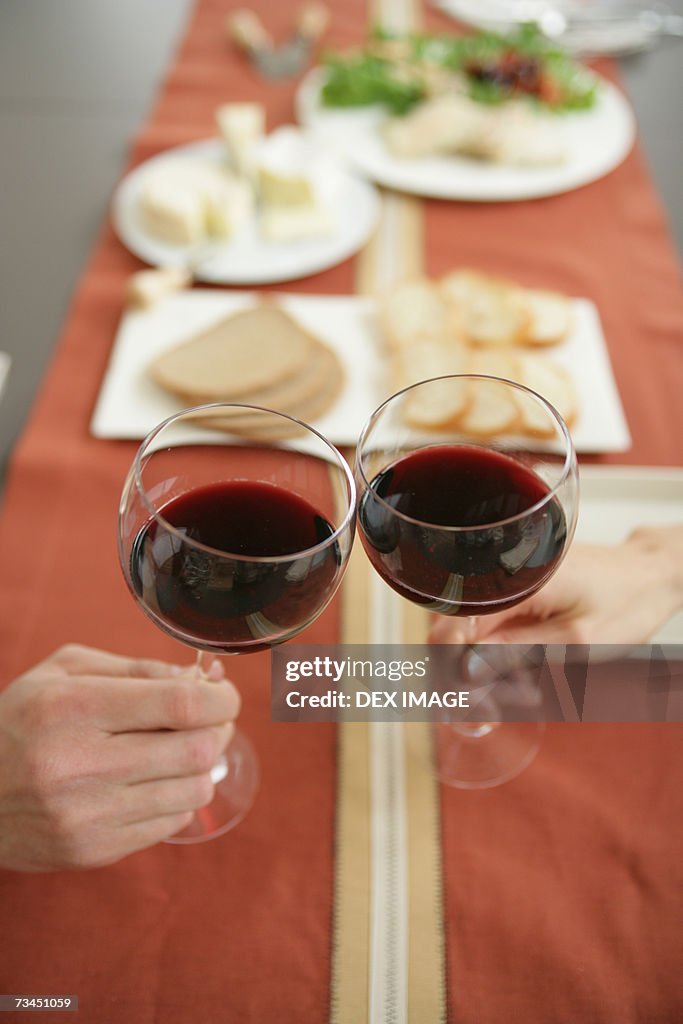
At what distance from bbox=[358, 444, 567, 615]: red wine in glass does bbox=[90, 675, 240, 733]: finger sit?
0.18 m

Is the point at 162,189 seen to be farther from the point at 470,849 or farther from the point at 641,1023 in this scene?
the point at 641,1023

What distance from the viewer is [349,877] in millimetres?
737

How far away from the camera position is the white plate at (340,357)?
3.59ft

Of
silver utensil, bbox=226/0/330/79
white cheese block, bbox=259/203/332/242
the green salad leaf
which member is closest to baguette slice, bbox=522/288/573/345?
white cheese block, bbox=259/203/332/242

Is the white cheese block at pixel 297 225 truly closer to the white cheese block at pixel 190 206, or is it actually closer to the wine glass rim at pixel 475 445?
the white cheese block at pixel 190 206

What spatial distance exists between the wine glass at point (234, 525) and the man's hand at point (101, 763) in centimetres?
5

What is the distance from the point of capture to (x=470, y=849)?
0.76 metres

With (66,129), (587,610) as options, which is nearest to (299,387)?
(587,610)

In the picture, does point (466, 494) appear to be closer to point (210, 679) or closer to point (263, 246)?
point (210, 679)

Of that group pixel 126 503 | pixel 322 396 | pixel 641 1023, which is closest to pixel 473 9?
pixel 322 396

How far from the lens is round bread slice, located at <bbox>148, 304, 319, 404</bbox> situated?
1.11 m

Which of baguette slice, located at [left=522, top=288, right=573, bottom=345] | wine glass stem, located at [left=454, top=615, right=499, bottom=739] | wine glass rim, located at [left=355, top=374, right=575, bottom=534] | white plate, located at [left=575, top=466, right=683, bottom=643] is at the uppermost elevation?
wine glass rim, located at [left=355, top=374, right=575, bottom=534]

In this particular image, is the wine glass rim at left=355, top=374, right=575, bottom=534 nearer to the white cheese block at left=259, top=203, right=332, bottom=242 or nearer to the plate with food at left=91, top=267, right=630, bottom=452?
the plate with food at left=91, top=267, right=630, bottom=452

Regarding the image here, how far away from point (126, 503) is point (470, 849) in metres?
0.42
